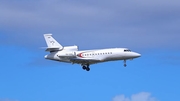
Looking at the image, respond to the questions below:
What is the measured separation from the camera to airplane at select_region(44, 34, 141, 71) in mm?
186875

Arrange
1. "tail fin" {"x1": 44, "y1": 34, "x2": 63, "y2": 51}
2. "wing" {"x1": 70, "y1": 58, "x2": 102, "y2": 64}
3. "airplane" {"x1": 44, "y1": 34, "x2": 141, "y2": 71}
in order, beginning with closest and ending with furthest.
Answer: "airplane" {"x1": 44, "y1": 34, "x2": 141, "y2": 71} < "wing" {"x1": 70, "y1": 58, "x2": 102, "y2": 64} < "tail fin" {"x1": 44, "y1": 34, "x2": 63, "y2": 51}

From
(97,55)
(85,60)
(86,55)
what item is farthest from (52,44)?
(97,55)

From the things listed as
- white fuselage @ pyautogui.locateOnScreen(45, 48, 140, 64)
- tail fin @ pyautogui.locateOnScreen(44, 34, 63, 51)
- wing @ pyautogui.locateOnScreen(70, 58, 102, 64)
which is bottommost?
wing @ pyautogui.locateOnScreen(70, 58, 102, 64)

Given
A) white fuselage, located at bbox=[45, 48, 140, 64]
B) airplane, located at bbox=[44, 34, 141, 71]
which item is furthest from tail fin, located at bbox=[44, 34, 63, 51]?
white fuselage, located at bbox=[45, 48, 140, 64]

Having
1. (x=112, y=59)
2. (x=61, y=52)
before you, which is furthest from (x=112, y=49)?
(x=61, y=52)

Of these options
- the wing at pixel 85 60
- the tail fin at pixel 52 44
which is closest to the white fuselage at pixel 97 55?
the wing at pixel 85 60

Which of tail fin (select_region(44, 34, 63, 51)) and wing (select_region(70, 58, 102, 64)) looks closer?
wing (select_region(70, 58, 102, 64))

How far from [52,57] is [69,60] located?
511 cm

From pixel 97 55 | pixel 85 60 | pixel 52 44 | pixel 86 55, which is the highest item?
pixel 52 44

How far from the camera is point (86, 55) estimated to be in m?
191

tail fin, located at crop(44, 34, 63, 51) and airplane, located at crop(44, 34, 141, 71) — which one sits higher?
tail fin, located at crop(44, 34, 63, 51)

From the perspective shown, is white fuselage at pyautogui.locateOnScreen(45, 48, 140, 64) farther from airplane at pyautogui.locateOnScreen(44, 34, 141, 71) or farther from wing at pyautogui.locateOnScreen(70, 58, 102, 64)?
wing at pyautogui.locateOnScreen(70, 58, 102, 64)

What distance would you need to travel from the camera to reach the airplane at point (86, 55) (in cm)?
18688

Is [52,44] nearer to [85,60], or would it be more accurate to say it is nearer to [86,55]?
[86,55]
